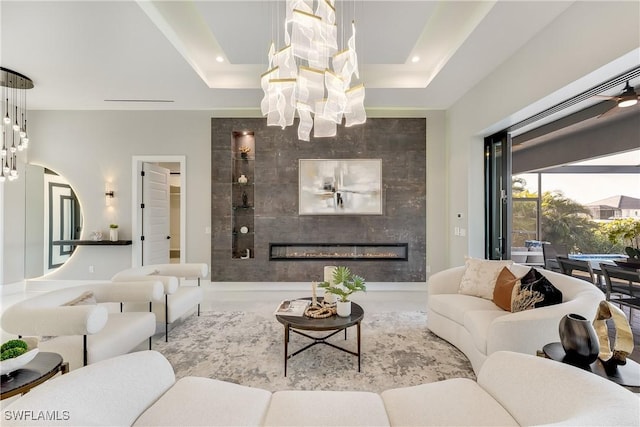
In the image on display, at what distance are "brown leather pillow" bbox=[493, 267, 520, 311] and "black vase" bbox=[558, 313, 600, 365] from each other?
945 mm

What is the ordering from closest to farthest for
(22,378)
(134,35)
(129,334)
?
(22,378)
(129,334)
(134,35)

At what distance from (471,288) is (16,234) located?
23.4 ft

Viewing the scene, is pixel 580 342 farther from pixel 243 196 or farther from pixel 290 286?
pixel 243 196

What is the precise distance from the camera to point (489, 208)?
4.02 metres

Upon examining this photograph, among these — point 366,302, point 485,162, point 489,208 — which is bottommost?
point 366,302

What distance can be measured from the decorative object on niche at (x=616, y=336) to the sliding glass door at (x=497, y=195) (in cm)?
230

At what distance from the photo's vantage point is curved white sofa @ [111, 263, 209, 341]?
2863 millimetres

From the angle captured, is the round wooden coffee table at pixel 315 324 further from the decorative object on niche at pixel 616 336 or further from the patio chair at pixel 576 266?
the patio chair at pixel 576 266

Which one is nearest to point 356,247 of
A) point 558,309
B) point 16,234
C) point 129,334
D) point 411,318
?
point 411,318

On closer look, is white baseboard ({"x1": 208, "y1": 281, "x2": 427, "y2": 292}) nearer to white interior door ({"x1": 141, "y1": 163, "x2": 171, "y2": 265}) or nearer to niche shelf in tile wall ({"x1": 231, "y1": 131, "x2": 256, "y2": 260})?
niche shelf in tile wall ({"x1": 231, "y1": 131, "x2": 256, "y2": 260})

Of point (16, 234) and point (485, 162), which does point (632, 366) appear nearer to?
point (485, 162)

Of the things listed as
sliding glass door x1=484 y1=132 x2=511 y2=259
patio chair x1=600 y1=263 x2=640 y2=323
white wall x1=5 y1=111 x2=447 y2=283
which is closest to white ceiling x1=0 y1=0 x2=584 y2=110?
white wall x1=5 y1=111 x2=447 y2=283

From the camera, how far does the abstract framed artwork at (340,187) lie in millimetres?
4852

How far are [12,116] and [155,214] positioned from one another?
2.64m
